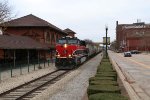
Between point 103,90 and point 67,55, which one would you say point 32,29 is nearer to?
point 67,55

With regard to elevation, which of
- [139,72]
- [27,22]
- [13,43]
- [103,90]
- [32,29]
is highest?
[27,22]

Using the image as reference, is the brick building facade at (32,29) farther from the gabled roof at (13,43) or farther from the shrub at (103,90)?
the shrub at (103,90)

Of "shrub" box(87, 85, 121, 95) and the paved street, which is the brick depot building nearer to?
the paved street

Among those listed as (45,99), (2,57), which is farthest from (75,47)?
(45,99)

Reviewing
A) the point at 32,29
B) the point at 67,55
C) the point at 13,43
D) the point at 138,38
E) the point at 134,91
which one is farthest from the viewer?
the point at 138,38

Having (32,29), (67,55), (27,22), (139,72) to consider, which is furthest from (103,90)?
(27,22)

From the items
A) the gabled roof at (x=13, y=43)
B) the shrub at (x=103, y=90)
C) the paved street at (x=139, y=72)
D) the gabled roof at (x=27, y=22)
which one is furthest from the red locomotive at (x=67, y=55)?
the shrub at (x=103, y=90)

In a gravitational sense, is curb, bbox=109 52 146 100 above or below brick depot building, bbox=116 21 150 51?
below

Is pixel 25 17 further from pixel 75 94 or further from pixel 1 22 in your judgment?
pixel 75 94

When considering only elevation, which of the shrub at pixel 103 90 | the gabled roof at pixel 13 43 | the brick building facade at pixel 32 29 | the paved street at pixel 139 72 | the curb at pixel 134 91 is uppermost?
the brick building facade at pixel 32 29

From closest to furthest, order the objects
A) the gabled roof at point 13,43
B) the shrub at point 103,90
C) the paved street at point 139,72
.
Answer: the shrub at point 103,90, the paved street at point 139,72, the gabled roof at point 13,43

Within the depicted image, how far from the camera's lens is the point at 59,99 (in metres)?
15.9

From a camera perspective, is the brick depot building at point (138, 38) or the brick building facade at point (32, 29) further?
the brick depot building at point (138, 38)

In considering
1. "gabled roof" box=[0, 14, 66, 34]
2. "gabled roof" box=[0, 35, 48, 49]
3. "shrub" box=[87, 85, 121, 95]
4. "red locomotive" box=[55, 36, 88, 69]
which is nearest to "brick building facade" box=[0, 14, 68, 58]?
"gabled roof" box=[0, 14, 66, 34]
